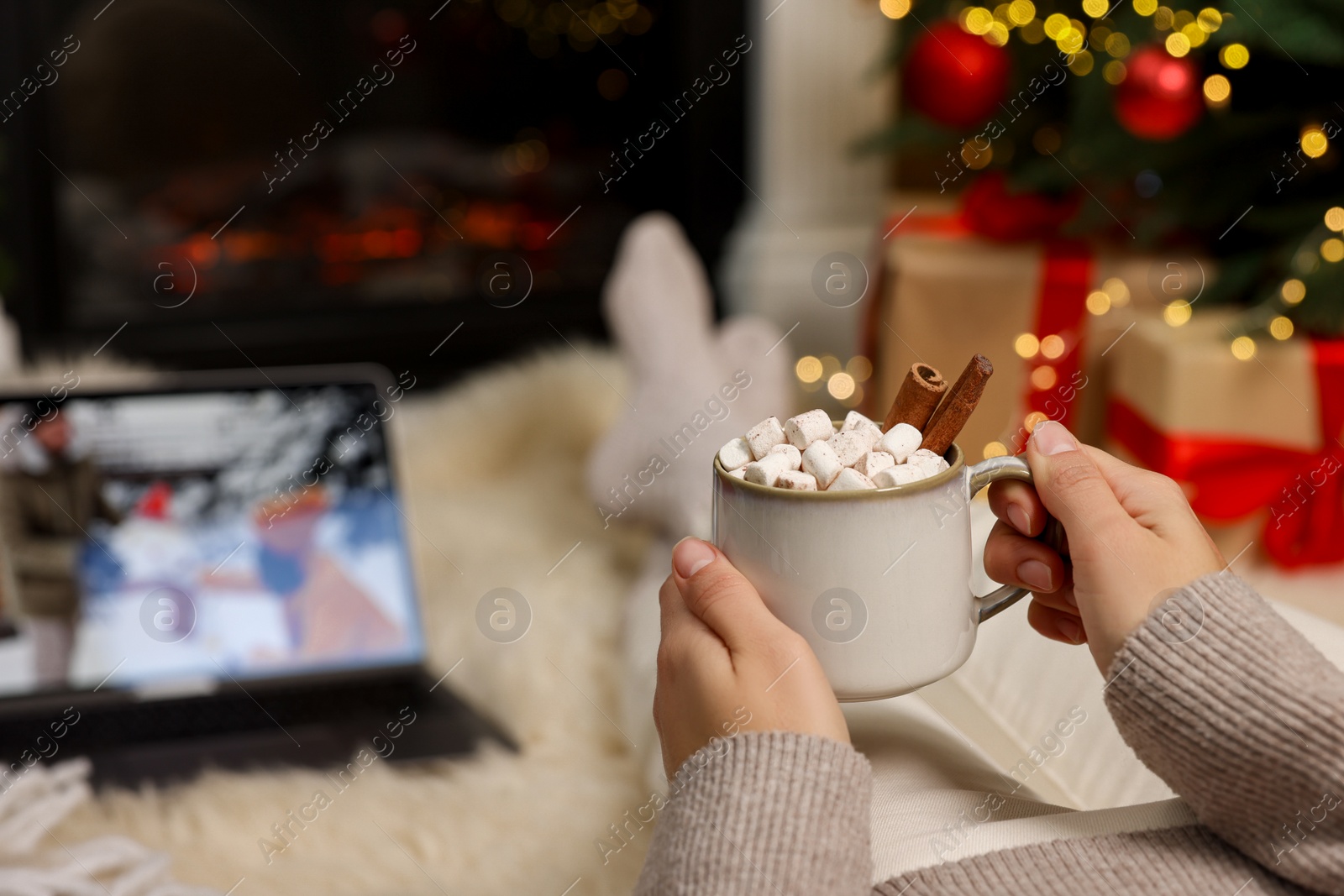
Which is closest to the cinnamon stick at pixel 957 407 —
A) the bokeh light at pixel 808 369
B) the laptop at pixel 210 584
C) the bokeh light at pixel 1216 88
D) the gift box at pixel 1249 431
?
the laptop at pixel 210 584

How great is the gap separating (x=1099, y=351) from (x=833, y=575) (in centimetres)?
95

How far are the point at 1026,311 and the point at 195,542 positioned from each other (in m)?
0.93

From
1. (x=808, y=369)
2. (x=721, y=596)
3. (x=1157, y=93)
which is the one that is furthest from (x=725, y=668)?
(x=808, y=369)

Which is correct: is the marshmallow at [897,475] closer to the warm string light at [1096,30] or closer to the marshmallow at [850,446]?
the marshmallow at [850,446]

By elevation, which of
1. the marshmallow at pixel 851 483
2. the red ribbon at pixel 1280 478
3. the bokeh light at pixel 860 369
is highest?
the marshmallow at pixel 851 483

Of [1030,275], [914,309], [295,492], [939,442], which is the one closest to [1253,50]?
[1030,275]

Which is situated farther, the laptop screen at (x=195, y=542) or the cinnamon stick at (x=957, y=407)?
Result: the laptop screen at (x=195, y=542)

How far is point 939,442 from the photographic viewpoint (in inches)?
18.8

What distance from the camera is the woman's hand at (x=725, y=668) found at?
403mm

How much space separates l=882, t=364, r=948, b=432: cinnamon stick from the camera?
1.56 feet

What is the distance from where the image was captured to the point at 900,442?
460 millimetres

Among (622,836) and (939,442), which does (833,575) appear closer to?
(939,442)

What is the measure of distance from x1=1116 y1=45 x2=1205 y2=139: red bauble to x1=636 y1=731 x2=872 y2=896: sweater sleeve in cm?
90

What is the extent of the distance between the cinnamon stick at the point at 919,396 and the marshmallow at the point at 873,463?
0.04 m
